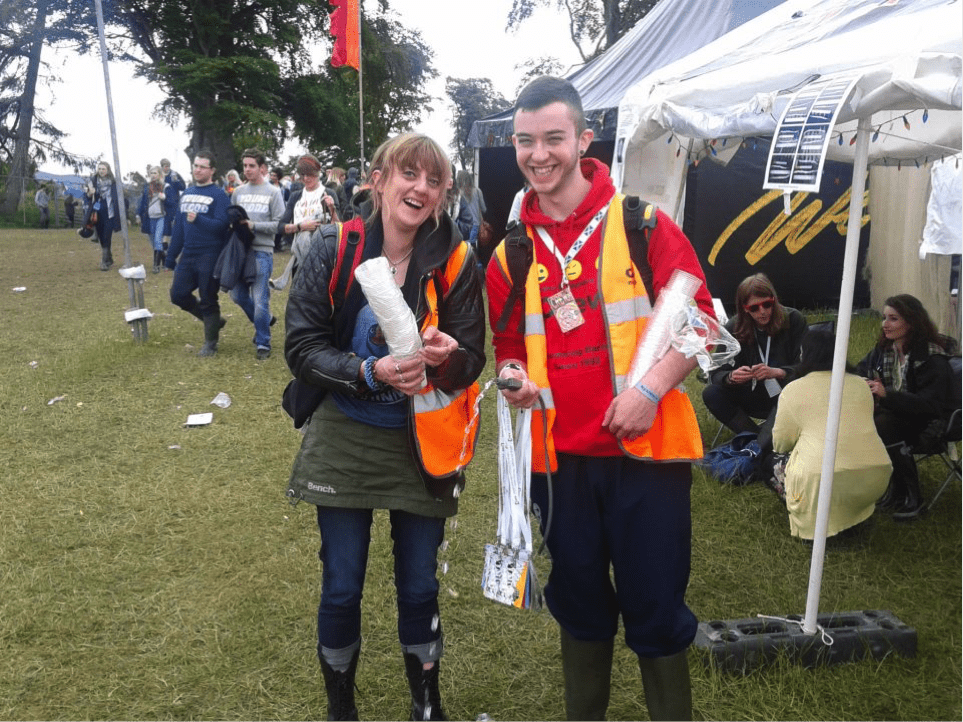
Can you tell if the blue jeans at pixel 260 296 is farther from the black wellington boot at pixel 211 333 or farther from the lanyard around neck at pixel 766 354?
the lanyard around neck at pixel 766 354

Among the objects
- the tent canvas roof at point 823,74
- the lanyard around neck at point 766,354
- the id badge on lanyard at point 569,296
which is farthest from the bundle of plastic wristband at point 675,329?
the lanyard around neck at point 766,354

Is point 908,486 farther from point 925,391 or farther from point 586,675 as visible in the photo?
point 586,675

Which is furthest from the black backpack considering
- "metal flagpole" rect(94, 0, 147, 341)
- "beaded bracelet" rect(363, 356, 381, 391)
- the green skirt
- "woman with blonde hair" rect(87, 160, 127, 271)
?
"woman with blonde hair" rect(87, 160, 127, 271)

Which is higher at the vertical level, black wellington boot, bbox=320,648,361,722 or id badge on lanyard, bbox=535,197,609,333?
id badge on lanyard, bbox=535,197,609,333

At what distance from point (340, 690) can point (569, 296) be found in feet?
4.69

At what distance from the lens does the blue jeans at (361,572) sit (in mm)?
2453

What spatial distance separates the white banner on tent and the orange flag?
727cm

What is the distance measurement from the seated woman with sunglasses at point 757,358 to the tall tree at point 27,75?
107ft

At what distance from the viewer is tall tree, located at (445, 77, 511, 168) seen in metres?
42.8

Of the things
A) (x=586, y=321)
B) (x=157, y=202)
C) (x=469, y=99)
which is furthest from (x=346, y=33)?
(x=469, y=99)

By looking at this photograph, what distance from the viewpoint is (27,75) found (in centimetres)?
3666

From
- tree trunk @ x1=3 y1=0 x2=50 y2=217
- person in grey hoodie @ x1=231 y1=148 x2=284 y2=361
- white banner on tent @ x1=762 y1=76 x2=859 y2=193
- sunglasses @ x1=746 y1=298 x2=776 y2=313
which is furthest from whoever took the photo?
tree trunk @ x1=3 y1=0 x2=50 y2=217

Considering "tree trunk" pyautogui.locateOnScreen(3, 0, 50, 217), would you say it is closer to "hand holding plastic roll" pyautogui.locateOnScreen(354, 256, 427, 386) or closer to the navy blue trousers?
"hand holding plastic roll" pyautogui.locateOnScreen(354, 256, 427, 386)

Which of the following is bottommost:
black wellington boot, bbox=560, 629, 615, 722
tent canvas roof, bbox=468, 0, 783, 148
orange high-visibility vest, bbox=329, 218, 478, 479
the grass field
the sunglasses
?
the grass field
